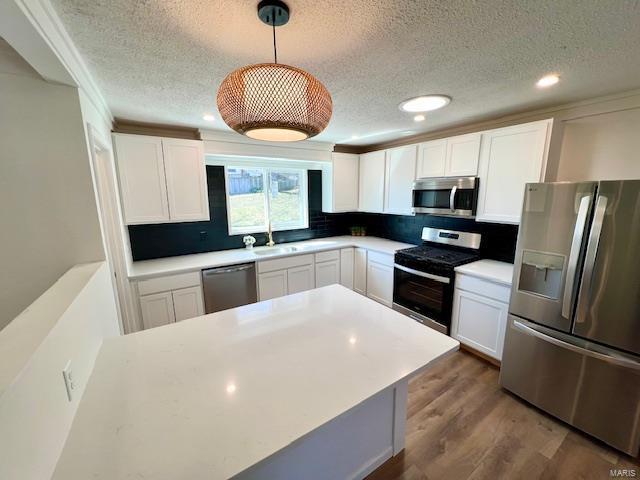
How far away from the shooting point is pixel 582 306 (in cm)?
162

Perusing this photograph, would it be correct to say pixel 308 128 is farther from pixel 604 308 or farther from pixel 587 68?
pixel 604 308

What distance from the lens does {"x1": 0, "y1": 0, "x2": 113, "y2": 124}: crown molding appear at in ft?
2.84

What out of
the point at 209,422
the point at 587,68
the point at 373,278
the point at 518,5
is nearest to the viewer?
the point at 209,422

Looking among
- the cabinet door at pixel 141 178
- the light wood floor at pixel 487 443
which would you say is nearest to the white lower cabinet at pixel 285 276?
the cabinet door at pixel 141 178

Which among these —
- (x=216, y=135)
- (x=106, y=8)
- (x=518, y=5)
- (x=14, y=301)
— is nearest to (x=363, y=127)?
(x=216, y=135)

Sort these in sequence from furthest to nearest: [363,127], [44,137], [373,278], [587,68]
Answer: [373,278] → [363,127] → [587,68] → [44,137]

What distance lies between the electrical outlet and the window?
256cm

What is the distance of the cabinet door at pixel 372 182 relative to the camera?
3596 millimetres

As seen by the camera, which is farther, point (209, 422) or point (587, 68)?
point (587, 68)

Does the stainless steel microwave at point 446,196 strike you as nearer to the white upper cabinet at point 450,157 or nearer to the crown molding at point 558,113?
the white upper cabinet at point 450,157

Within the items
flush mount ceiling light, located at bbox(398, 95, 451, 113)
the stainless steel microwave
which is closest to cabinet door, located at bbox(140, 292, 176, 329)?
flush mount ceiling light, located at bbox(398, 95, 451, 113)

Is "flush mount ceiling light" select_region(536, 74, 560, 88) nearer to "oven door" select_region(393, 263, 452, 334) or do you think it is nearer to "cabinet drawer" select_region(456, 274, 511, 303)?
"cabinet drawer" select_region(456, 274, 511, 303)

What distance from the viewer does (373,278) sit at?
11.6ft

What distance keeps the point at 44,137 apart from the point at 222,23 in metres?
1.14
